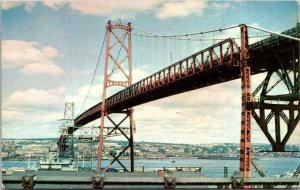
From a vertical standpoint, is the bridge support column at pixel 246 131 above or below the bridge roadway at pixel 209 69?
below

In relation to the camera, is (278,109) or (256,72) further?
(256,72)

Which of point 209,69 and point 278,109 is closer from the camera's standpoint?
point 278,109

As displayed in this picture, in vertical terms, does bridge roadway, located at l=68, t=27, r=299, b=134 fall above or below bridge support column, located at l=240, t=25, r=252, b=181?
above

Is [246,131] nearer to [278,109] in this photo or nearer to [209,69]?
[278,109]

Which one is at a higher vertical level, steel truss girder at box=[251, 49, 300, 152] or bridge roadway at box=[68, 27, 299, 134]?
bridge roadway at box=[68, 27, 299, 134]

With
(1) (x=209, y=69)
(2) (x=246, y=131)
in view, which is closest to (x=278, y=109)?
(2) (x=246, y=131)

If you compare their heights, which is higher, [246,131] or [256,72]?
[256,72]

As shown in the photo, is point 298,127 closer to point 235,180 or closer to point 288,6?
point 288,6

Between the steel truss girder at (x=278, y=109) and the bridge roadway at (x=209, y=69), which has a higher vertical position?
the bridge roadway at (x=209, y=69)
